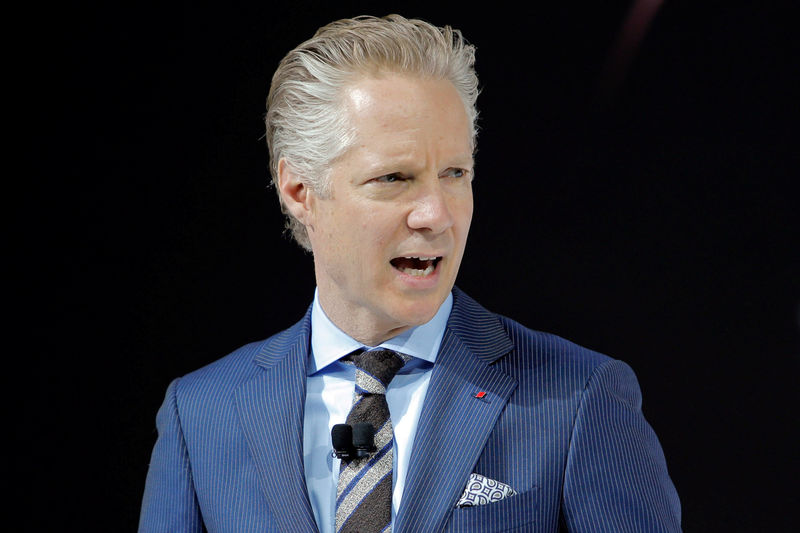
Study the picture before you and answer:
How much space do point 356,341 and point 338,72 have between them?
1.71 ft

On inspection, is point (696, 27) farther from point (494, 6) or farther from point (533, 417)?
point (533, 417)

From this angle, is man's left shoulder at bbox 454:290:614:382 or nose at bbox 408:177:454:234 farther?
man's left shoulder at bbox 454:290:614:382

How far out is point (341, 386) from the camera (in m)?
2.27

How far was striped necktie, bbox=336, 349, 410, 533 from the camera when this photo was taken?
6.85 ft

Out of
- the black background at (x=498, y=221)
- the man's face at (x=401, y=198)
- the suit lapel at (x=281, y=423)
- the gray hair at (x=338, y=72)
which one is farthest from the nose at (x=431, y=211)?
the black background at (x=498, y=221)

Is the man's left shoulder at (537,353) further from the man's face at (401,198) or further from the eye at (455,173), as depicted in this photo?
the eye at (455,173)

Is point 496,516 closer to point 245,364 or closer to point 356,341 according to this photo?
point 356,341

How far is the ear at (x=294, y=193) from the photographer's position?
222 cm

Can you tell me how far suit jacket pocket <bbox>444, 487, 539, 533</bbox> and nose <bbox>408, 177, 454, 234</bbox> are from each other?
0.50 metres

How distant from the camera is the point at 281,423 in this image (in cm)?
221

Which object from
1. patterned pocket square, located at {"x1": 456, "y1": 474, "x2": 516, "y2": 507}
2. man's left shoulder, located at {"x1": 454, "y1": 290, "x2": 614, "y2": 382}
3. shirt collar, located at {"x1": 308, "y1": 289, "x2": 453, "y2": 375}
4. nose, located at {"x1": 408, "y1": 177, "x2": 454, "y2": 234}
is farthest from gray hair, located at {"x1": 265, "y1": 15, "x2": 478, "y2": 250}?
patterned pocket square, located at {"x1": 456, "y1": 474, "x2": 516, "y2": 507}

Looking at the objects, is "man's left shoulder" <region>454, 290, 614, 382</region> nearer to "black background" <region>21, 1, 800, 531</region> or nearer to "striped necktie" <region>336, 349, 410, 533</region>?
"striped necktie" <region>336, 349, 410, 533</region>

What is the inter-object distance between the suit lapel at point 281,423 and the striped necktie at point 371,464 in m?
0.07

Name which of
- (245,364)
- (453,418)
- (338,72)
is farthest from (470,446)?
(338,72)
